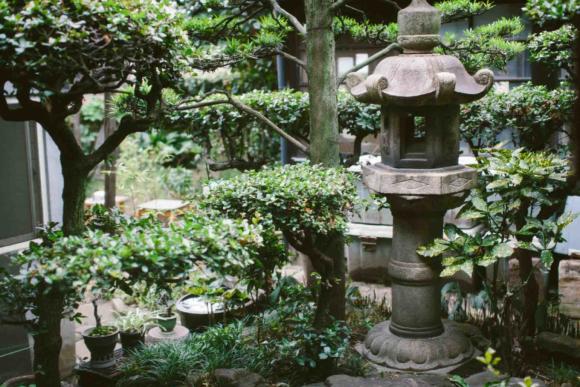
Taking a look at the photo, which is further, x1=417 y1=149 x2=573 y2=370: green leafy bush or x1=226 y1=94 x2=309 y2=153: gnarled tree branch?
x1=226 y1=94 x2=309 y2=153: gnarled tree branch

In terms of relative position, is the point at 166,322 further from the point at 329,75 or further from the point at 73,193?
the point at 329,75

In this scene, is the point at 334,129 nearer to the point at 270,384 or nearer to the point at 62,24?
the point at 270,384

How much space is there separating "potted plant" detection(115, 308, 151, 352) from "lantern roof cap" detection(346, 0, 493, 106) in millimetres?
3726

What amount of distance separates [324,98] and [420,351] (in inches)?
116

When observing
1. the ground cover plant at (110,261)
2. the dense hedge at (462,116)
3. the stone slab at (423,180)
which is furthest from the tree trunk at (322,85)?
the ground cover plant at (110,261)

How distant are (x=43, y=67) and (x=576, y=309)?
22.5ft

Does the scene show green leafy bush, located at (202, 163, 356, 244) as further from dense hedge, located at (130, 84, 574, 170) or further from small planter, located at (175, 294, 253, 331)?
small planter, located at (175, 294, 253, 331)

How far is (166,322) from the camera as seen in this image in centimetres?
794

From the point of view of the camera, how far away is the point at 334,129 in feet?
24.3

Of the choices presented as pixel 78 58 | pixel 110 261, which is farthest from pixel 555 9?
pixel 110 261

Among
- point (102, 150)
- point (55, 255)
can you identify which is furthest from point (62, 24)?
point (55, 255)

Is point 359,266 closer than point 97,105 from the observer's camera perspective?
Yes

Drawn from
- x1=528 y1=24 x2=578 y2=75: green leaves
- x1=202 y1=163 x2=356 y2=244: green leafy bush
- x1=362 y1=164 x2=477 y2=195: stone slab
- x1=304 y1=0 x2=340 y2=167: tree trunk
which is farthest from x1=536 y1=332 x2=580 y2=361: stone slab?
x1=528 y1=24 x2=578 y2=75: green leaves

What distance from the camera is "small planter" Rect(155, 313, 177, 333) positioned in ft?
26.0
